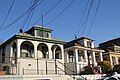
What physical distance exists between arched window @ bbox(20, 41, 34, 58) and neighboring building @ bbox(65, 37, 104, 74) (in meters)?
7.58

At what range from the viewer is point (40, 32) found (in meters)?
36.5

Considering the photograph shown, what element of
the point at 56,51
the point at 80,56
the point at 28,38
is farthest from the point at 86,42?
the point at 28,38

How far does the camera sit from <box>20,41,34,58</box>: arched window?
3306cm

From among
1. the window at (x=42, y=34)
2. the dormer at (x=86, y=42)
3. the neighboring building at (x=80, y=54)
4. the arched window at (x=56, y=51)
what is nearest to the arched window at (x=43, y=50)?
the arched window at (x=56, y=51)

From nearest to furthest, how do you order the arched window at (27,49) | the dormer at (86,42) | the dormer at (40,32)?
1. the arched window at (27,49)
2. the dormer at (40,32)
3. the dormer at (86,42)

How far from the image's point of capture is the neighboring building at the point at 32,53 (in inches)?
1241

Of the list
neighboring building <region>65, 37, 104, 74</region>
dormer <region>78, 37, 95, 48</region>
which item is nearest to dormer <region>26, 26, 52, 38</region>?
neighboring building <region>65, 37, 104, 74</region>

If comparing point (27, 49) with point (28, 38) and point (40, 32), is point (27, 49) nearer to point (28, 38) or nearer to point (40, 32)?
point (28, 38)

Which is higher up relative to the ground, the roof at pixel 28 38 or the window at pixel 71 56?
the roof at pixel 28 38

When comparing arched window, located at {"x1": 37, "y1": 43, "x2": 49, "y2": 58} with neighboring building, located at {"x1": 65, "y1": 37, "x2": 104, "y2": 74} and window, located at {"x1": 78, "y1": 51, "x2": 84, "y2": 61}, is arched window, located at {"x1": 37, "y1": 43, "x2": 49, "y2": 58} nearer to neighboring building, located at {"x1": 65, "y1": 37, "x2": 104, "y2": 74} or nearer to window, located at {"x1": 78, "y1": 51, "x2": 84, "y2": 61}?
neighboring building, located at {"x1": 65, "y1": 37, "x2": 104, "y2": 74}

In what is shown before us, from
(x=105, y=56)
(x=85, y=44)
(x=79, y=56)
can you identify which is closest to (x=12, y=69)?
(x=79, y=56)

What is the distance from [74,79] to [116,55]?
23.8 metres

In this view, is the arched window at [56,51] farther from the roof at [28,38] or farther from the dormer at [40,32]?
the dormer at [40,32]

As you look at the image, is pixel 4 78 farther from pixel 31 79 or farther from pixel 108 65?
pixel 108 65
